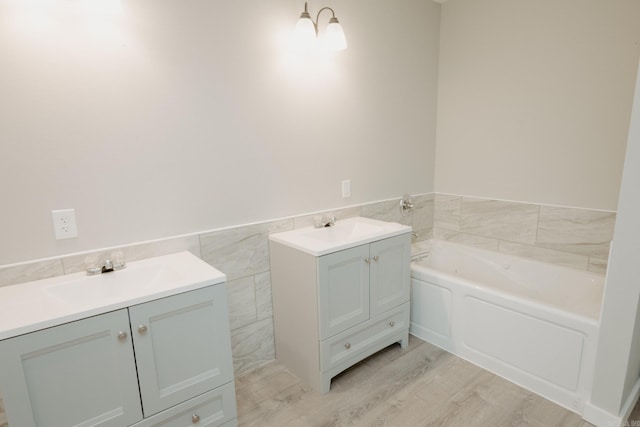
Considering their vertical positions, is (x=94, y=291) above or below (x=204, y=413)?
above

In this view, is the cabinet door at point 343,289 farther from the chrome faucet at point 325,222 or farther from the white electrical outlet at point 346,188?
the white electrical outlet at point 346,188

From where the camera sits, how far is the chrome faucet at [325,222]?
2346 mm

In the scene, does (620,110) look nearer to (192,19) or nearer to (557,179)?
(557,179)

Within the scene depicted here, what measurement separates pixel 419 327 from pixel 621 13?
2267 millimetres

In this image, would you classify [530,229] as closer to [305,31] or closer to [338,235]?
[338,235]

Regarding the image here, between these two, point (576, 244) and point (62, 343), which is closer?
point (62, 343)

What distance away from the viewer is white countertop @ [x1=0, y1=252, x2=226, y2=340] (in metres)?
1.17

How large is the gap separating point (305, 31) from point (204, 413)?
1.98 meters

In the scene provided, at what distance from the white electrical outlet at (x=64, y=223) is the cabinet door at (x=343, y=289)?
112cm

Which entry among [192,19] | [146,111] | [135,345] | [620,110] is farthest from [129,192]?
[620,110]

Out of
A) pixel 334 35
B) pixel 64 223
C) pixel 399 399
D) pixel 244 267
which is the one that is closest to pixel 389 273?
pixel 399 399

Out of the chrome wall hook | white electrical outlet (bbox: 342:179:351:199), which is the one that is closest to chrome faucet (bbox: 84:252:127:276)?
white electrical outlet (bbox: 342:179:351:199)

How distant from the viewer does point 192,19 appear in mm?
1770

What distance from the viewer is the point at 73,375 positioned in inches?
47.7
